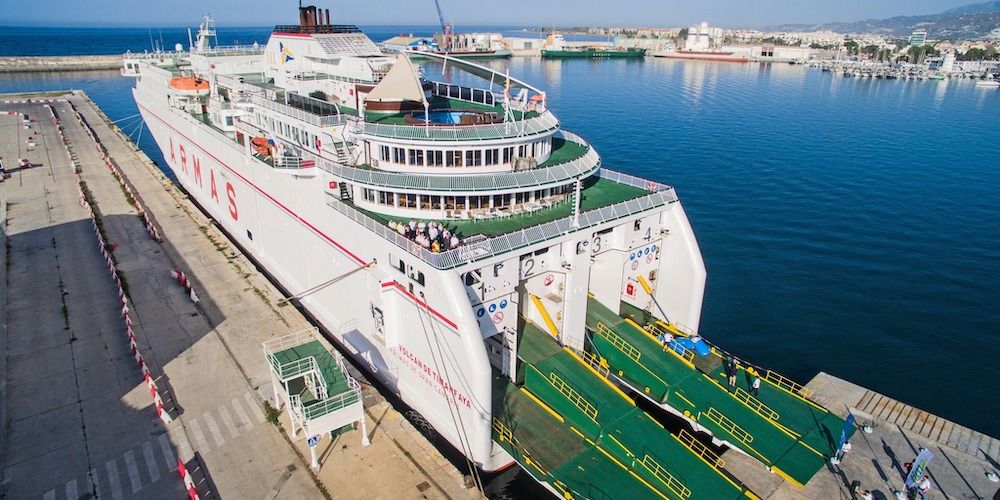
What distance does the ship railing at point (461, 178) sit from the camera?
25.0 m

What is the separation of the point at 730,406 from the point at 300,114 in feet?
88.9

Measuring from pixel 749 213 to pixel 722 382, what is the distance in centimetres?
3015

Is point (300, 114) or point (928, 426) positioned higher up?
point (300, 114)

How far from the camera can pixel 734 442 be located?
20828 millimetres

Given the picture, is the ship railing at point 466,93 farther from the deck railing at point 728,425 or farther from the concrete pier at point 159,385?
the deck railing at point 728,425

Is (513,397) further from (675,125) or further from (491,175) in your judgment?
(675,125)

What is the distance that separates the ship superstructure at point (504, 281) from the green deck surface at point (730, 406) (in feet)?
0.28

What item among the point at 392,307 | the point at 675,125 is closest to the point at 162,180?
the point at 392,307

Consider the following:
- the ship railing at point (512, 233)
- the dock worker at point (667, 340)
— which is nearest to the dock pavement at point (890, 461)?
the dock worker at point (667, 340)

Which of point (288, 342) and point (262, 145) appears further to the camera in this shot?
point (262, 145)

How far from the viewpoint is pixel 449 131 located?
26.0 metres

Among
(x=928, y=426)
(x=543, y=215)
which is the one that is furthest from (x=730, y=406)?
(x=543, y=215)

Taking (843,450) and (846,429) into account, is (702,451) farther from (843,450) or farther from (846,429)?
(846,429)

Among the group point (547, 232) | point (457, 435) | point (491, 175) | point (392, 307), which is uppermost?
point (491, 175)
